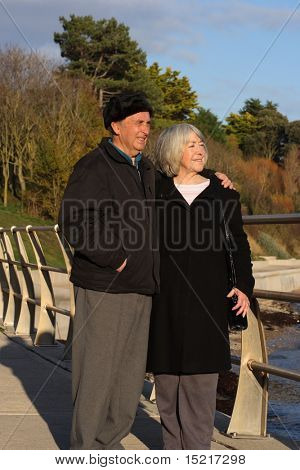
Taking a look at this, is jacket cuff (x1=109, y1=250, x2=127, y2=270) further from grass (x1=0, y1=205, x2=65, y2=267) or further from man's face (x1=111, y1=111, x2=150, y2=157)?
grass (x1=0, y1=205, x2=65, y2=267)

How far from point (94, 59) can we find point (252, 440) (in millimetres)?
58610

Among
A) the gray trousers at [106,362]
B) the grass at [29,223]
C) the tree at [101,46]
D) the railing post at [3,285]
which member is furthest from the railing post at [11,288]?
the tree at [101,46]

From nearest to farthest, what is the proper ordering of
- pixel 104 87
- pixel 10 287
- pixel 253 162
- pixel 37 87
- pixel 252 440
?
1. pixel 252 440
2. pixel 10 287
3. pixel 37 87
4. pixel 253 162
5. pixel 104 87

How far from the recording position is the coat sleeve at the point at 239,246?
4.67 meters

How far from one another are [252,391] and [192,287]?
1.32 metres

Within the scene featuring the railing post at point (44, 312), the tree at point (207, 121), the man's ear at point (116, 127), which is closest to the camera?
the man's ear at point (116, 127)

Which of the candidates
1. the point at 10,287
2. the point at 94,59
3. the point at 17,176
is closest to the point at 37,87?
the point at 17,176

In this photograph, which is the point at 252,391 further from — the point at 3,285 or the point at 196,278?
the point at 3,285

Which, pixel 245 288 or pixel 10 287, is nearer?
pixel 245 288

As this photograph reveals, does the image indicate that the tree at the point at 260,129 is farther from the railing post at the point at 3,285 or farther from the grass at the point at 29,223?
the railing post at the point at 3,285

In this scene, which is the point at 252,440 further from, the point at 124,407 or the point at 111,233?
the point at 111,233

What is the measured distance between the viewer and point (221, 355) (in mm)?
4688

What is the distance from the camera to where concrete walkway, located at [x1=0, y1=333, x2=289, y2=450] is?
5488mm

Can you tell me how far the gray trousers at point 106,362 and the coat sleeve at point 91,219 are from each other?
222 mm
